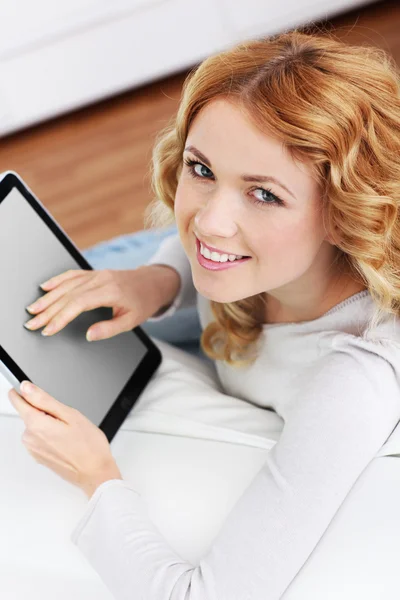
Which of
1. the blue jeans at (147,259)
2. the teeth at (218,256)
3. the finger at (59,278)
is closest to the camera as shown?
the teeth at (218,256)

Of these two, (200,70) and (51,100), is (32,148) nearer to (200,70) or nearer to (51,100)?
(51,100)

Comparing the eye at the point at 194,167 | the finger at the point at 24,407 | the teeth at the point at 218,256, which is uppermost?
the eye at the point at 194,167

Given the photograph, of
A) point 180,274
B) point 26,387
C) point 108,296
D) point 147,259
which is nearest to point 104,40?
point 147,259

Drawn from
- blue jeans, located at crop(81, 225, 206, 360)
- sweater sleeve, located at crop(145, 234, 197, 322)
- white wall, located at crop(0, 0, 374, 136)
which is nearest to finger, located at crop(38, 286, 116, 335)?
sweater sleeve, located at crop(145, 234, 197, 322)

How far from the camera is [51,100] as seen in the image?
2574mm

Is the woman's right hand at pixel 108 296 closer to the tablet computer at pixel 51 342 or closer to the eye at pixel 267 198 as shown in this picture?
the tablet computer at pixel 51 342

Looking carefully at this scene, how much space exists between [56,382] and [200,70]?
1.53ft

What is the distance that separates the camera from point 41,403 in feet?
3.17

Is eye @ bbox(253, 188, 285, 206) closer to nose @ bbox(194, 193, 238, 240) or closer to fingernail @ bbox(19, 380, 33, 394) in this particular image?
nose @ bbox(194, 193, 238, 240)

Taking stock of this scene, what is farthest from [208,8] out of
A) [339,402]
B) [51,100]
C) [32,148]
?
[339,402]

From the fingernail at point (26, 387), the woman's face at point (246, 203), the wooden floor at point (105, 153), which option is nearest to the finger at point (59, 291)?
the fingernail at point (26, 387)

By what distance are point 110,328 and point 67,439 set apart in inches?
8.0

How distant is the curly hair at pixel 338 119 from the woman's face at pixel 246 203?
0.02 meters

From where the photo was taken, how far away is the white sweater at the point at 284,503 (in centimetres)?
84
